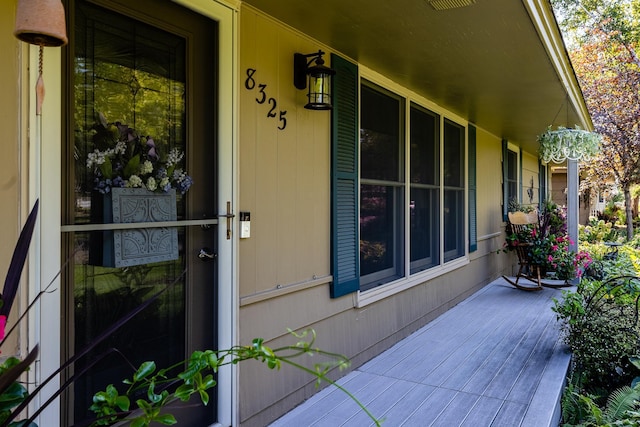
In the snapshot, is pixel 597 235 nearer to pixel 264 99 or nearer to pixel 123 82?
pixel 264 99

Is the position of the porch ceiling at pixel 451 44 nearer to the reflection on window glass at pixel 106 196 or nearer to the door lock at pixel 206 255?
the reflection on window glass at pixel 106 196

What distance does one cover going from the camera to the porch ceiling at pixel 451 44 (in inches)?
94.3

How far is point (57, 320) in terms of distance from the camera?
5.11 feet

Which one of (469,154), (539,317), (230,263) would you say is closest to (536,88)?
(469,154)

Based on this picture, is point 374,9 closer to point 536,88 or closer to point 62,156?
point 62,156

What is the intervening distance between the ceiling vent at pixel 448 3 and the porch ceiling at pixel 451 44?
34 mm

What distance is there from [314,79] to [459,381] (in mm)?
2076

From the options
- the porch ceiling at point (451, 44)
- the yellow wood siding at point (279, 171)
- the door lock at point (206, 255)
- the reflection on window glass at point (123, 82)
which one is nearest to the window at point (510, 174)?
the porch ceiling at point (451, 44)

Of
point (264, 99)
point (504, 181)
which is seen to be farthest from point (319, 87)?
point (504, 181)

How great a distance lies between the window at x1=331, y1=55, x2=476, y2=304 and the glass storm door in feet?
3.52

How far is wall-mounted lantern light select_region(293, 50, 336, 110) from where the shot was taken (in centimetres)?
264

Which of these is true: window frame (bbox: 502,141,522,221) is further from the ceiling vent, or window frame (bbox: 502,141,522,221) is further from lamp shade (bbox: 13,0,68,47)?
lamp shade (bbox: 13,0,68,47)

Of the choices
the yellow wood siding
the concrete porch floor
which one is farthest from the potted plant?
the concrete porch floor

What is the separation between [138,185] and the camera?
1834 millimetres
